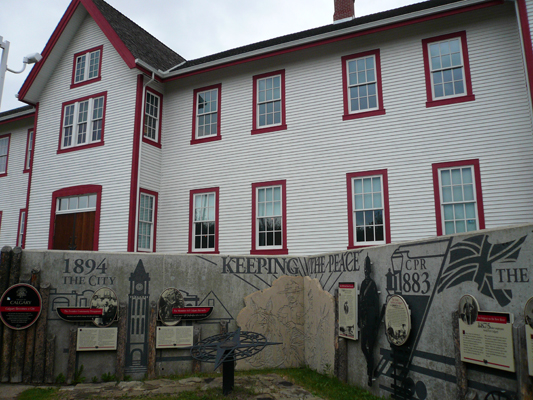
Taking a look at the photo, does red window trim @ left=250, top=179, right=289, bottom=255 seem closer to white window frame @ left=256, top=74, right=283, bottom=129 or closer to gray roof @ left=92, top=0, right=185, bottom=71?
white window frame @ left=256, top=74, right=283, bottom=129

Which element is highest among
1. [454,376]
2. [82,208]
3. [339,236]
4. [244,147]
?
[244,147]

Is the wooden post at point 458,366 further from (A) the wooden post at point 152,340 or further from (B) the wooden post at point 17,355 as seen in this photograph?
(B) the wooden post at point 17,355

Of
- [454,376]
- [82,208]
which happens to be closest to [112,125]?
[82,208]

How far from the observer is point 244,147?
14.7m

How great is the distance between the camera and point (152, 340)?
955 centimetres

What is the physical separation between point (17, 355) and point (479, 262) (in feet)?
28.5

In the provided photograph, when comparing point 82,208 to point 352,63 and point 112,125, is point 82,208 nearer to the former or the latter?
point 112,125

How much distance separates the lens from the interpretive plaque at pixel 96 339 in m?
9.23

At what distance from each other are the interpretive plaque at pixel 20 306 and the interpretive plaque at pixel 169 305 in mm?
2458

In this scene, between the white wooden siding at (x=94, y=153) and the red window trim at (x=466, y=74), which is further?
the white wooden siding at (x=94, y=153)

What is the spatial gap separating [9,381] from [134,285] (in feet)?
9.69

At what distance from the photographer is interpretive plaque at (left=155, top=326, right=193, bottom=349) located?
959 centimetres

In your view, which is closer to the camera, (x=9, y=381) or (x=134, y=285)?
(x=9, y=381)

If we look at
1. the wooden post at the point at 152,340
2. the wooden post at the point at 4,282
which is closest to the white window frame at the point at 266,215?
the wooden post at the point at 152,340
